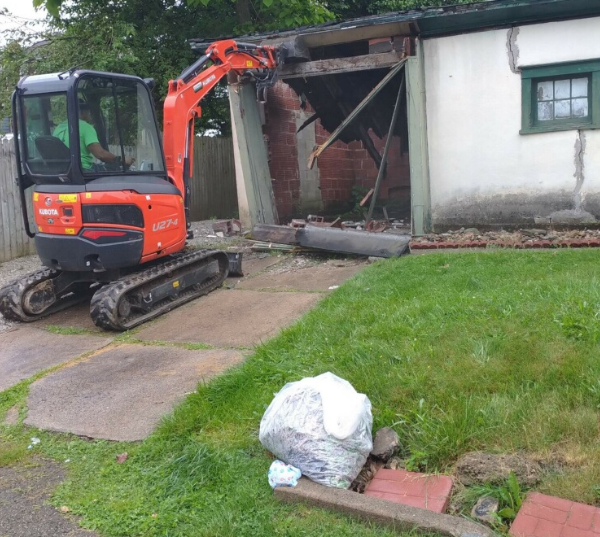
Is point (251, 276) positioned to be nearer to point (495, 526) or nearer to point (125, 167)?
point (125, 167)

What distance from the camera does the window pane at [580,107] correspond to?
9.27 metres

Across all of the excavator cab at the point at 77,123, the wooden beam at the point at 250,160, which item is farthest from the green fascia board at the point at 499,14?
the excavator cab at the point at 77,123

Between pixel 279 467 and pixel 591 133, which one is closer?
pixel 279 467

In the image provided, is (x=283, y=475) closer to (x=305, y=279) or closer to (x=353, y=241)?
(x=305, y=279)

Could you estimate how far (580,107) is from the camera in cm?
930

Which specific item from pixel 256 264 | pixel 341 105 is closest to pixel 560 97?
pixel 341 105

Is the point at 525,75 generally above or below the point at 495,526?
above

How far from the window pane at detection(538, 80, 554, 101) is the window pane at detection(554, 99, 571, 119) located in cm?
14

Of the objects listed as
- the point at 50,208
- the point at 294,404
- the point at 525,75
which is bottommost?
the point at 294,404

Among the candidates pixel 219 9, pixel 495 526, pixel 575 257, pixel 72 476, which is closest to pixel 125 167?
pixel 72 476

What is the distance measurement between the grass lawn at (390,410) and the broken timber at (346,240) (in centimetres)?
296

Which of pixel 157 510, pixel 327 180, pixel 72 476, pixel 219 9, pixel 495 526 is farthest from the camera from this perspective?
pixel 219 9

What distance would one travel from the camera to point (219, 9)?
16.7 metres

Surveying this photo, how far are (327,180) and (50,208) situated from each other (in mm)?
8925
